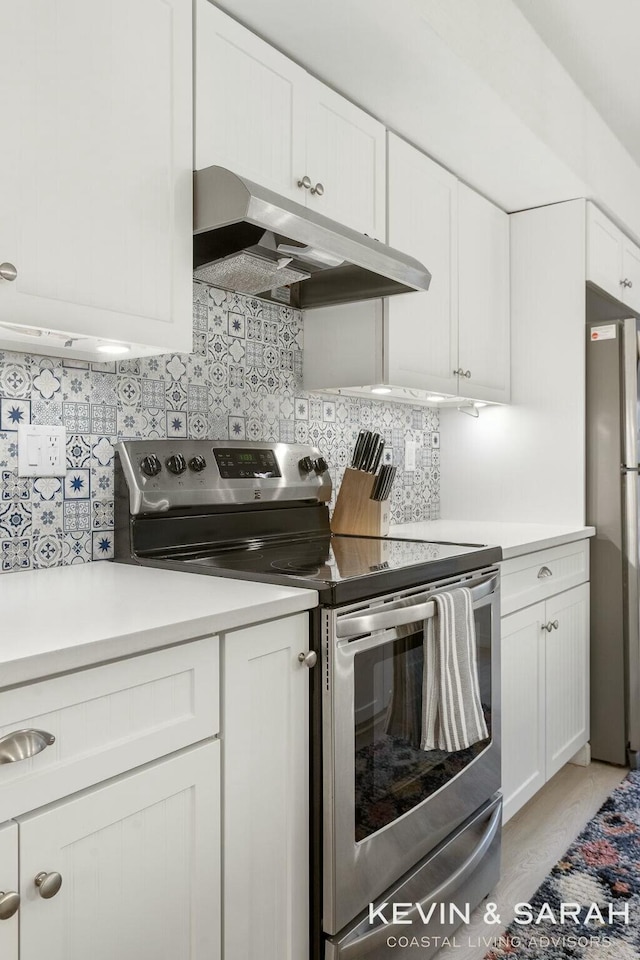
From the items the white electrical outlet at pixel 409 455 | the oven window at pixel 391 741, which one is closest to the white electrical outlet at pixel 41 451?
the oven window at pixel 391 741

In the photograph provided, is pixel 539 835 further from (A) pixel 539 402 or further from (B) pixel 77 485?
(B) pixel 77 485

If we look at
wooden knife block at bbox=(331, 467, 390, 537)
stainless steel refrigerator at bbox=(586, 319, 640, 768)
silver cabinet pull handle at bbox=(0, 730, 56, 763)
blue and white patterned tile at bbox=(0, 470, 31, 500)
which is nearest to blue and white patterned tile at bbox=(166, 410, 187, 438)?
blue and white patterned tile at bbox=(0, 470, 31, 500)

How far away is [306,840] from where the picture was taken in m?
1.32

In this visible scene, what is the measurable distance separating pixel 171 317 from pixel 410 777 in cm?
112

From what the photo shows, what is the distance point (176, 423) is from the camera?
1.88m

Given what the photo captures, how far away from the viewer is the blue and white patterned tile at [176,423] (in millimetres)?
1862

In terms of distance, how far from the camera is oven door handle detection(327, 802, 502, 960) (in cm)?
133

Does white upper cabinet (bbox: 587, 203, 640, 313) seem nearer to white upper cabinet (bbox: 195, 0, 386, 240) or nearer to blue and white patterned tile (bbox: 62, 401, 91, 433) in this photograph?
white upper cabinet (bbox: 195, 0, 386, 240)

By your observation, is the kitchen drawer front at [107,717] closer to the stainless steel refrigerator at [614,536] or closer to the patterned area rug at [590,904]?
the patterned area rug at [590,904]

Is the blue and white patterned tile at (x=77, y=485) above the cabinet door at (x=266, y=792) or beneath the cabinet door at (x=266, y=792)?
above

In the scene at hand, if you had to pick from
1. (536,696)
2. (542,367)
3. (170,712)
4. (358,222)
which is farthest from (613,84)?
(170,712)

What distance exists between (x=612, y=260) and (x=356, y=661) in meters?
2.38

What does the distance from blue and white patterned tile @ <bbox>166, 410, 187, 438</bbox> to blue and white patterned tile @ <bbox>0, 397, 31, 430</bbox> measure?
0.40 meters

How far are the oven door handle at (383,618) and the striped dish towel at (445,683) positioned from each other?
0.04 meters
